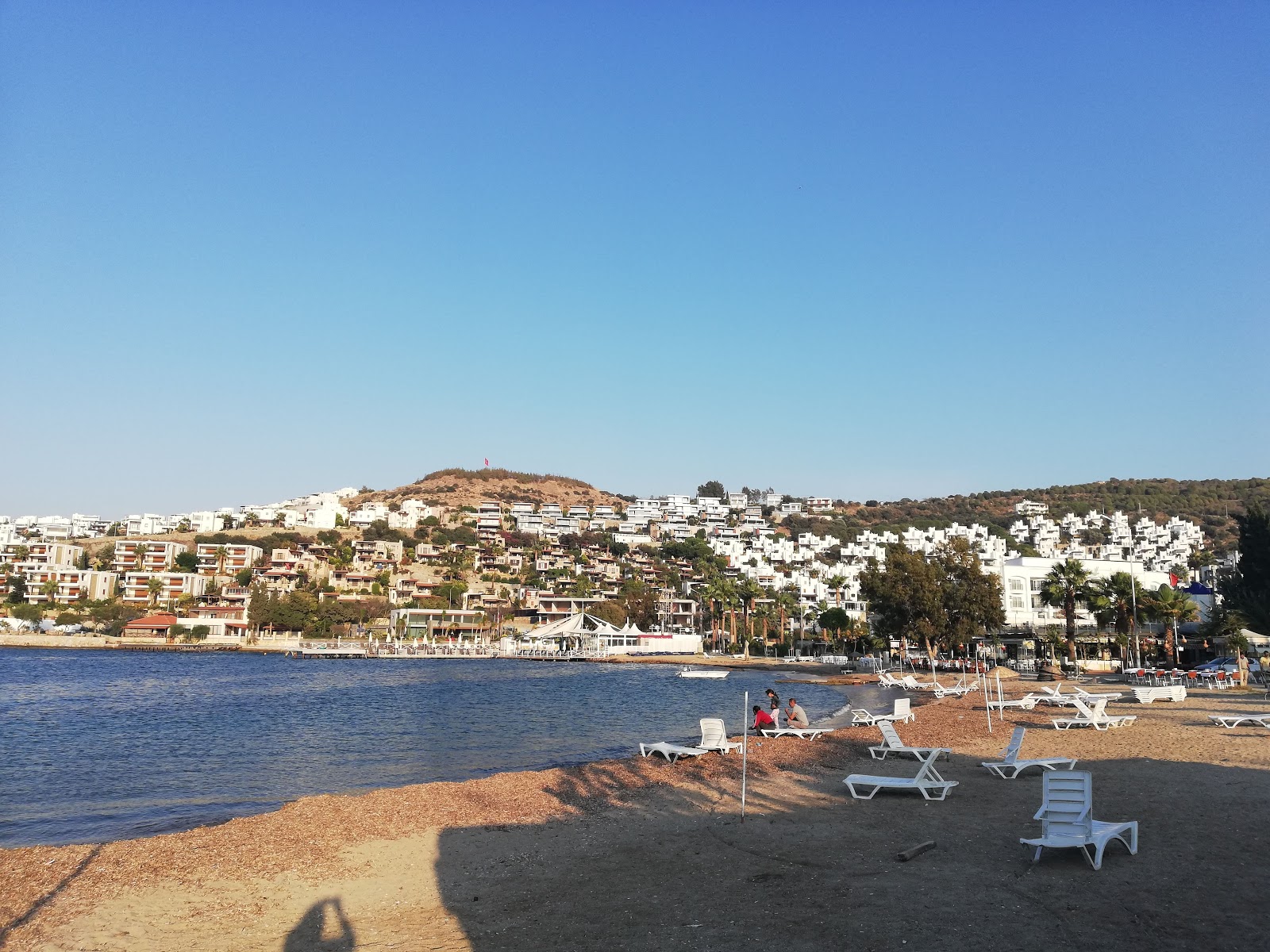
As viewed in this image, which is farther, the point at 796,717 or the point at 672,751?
the point at 796,717

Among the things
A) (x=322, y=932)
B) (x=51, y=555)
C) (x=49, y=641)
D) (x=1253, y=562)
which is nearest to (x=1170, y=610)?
(x=1253, y=562)

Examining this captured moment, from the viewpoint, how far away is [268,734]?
27750 mm

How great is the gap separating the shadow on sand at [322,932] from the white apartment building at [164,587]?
128 m

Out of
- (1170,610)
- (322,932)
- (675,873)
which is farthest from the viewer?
(1170,610)

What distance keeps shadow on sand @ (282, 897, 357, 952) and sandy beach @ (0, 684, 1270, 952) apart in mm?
29

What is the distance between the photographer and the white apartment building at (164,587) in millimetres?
121938

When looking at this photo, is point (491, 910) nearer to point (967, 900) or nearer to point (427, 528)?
point (967, 900)

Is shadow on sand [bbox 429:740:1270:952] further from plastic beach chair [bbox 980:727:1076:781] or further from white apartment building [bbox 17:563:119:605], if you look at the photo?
white apartment building [bbox 17:563:119:605]

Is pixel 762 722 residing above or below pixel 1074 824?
below

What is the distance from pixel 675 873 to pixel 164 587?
133179 millimetres

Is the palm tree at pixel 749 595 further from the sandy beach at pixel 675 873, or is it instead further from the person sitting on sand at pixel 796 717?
the sandy beach at pixel 675 873

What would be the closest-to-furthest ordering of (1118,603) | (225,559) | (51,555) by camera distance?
(1118,603) → (225,559) → (51,555)

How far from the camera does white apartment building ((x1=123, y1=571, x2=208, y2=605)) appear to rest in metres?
122

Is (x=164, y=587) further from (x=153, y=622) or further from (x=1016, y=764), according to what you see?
(x=1016, y=764)
